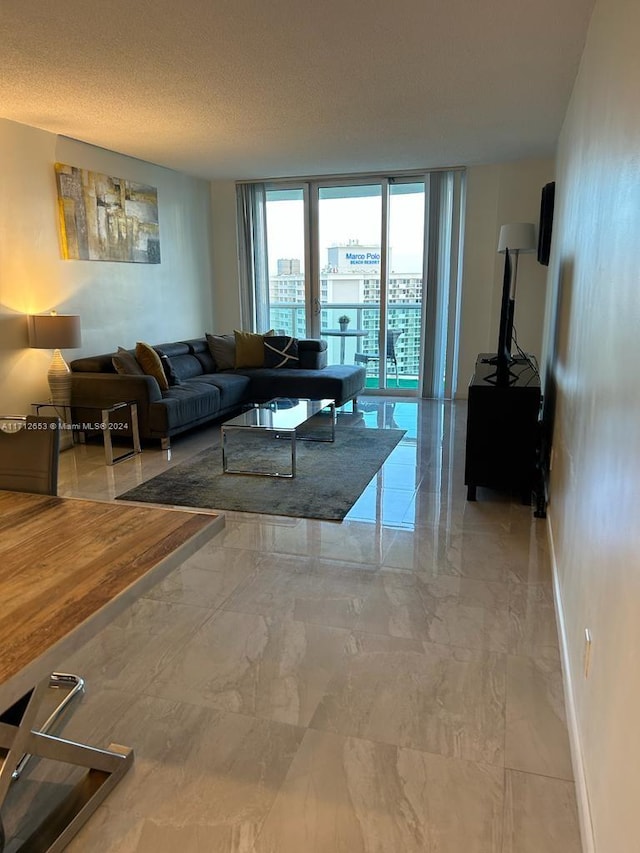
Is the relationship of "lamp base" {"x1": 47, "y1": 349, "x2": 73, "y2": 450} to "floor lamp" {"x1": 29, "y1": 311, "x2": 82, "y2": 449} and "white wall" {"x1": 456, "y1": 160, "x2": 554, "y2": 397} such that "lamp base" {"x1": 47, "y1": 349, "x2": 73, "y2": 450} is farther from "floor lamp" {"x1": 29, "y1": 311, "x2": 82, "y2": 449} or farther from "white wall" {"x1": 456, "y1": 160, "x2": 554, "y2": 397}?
"white wall" {"x1": 456, "y1": 160, "x2": 554, "y2": 397}

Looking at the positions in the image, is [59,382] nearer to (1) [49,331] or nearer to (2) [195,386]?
(1) [49,331]

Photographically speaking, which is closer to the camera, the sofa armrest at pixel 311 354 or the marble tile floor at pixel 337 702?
the marble tile floor at pixel 337 702

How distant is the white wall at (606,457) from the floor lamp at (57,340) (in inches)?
148

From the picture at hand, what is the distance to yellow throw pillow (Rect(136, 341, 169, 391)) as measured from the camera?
5496mm

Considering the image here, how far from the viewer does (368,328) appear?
7738 millimetres

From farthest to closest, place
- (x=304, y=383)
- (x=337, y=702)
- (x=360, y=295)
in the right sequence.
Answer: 1. (x=360, y=295)
2. (x=304, y=383)
3. (x=337, y=702)

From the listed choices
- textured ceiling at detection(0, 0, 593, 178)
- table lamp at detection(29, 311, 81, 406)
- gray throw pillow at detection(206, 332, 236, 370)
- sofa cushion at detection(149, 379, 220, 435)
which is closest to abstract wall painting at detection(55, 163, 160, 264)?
textured ceiling at detection(0, 0, 593, 178)

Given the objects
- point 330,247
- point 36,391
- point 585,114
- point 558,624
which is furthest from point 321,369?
point 558,624

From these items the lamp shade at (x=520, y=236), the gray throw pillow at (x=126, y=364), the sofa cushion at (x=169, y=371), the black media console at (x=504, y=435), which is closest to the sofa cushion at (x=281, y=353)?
the sofa cushion at (x=169, y=371)

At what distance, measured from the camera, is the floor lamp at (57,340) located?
4.75 metres

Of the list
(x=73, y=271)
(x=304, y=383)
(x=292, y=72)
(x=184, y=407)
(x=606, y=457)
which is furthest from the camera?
(x=304, y=383)

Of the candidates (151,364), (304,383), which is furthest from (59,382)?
(304,383)

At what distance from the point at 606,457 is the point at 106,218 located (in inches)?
212

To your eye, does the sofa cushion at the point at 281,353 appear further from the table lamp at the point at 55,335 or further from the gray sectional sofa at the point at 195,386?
the table lamp at the point at 55,335
